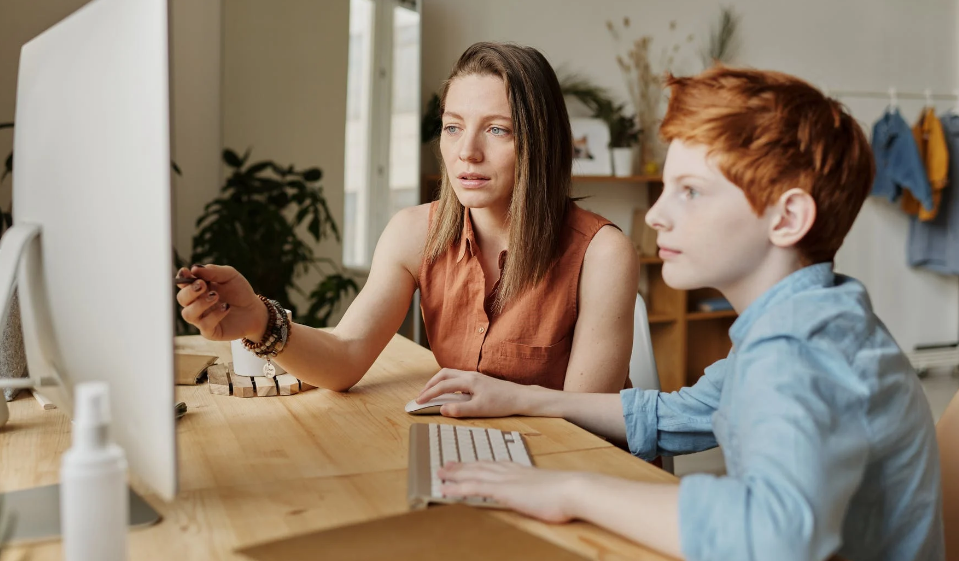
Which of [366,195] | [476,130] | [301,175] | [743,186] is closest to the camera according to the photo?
[743,186]

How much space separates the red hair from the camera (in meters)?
0.85

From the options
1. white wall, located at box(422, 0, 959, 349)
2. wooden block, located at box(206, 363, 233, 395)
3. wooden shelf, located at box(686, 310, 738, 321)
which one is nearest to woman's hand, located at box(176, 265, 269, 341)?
wooden block, located at box(206, 363, 233, 395)

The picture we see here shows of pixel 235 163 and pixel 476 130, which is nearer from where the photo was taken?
pixel 476 130

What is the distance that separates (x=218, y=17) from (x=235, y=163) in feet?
Result: 2.02

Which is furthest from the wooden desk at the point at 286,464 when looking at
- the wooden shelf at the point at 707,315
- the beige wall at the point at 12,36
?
the wooden shelf at the point at 707,315

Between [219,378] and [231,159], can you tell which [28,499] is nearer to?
[219,378]

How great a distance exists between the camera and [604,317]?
151cm

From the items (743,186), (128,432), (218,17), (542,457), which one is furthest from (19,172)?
(218,17)

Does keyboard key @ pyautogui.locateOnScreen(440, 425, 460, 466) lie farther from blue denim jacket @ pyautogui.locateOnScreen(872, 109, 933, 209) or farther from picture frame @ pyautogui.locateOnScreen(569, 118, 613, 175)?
blue denim jacket @ pyautogui.locateOnScreen(872, 109, 933, 209)

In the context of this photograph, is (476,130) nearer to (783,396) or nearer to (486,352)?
(486,352)

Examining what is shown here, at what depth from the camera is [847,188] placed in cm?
87

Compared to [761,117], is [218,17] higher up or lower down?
higher up

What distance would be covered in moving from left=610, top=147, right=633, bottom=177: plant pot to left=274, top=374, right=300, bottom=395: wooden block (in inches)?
117

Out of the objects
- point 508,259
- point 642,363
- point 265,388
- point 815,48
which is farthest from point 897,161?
point 265,388
